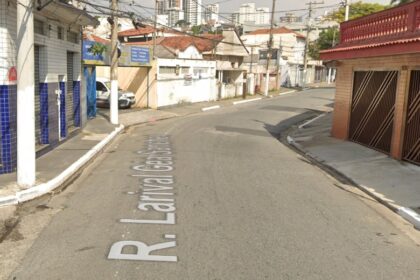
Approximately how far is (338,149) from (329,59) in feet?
10.8

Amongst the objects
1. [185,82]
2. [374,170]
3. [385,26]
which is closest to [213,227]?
[374,170]

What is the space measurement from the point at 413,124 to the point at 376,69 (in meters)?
2.98

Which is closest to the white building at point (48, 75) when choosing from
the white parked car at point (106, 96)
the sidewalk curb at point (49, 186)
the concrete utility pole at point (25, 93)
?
the concrete utility pole at point (25, 93)

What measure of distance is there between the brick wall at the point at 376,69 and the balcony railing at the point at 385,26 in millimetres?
604

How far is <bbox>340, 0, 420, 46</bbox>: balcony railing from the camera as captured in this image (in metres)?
11.6

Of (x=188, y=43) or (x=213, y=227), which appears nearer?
(x=213, y=227)

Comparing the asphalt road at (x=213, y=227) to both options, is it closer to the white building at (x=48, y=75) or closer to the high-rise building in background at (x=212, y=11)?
the white building at (x=48, y=75)

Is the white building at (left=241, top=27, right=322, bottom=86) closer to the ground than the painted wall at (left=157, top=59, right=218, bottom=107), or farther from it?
farther from it

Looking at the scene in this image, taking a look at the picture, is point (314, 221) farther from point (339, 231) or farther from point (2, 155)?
point (2, 155)

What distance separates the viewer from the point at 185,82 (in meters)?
33.4

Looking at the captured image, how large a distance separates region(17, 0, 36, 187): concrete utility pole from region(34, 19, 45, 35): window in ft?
12.8

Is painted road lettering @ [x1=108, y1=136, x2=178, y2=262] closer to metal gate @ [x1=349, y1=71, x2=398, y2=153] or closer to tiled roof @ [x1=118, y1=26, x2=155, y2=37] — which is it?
metal gate @ [x1=349, y1=71, x2=398, y2=153]

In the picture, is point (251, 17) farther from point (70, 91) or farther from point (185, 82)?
point (70, 91)

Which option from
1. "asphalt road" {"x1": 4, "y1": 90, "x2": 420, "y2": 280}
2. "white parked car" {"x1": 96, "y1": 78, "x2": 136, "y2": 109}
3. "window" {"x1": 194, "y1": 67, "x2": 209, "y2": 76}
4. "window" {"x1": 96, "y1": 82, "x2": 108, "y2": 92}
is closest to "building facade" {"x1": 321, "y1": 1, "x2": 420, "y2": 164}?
"asphalt road" {"x1": 4, "y1": 90, "x2": 420, "y2": 280}
